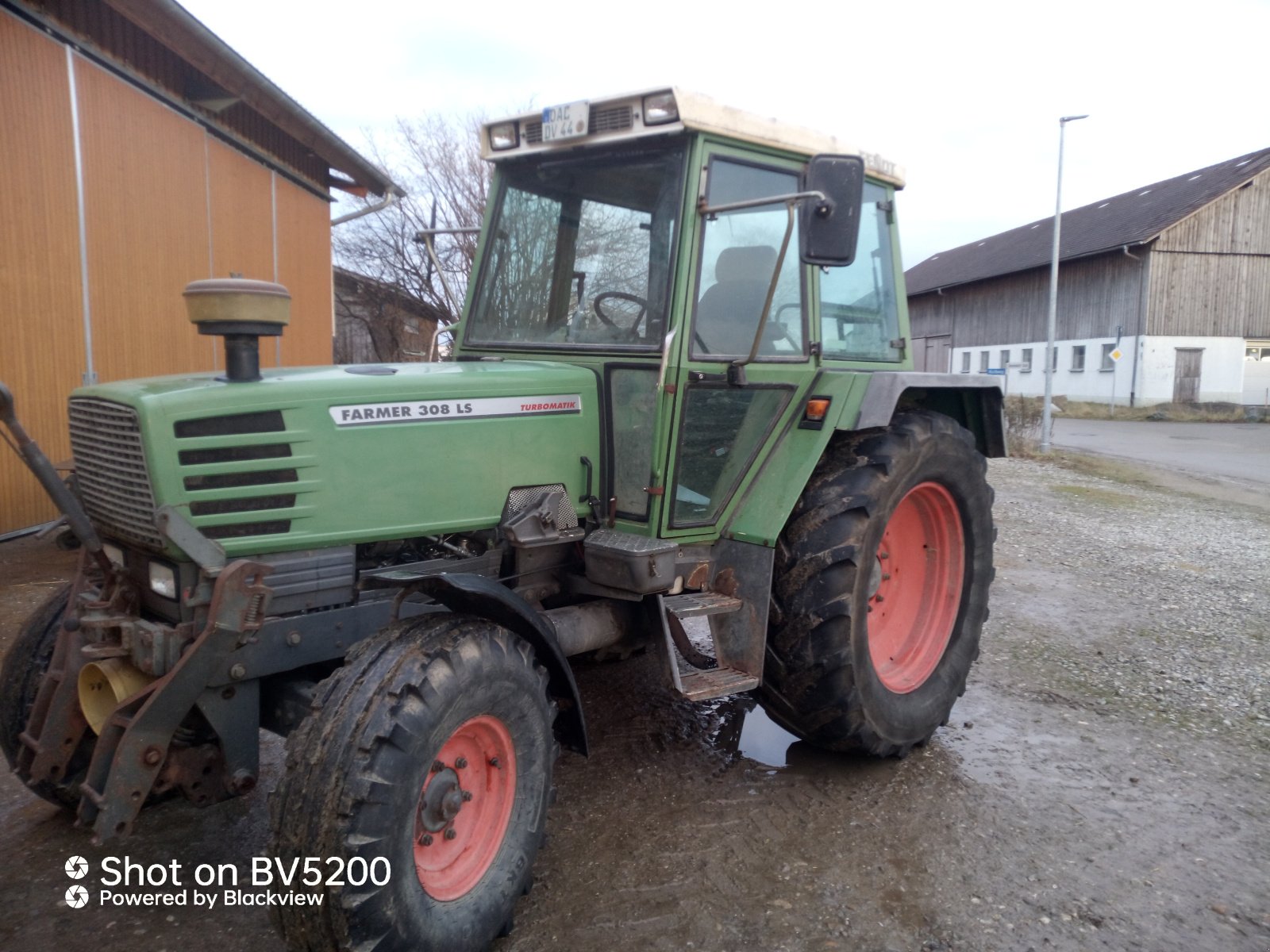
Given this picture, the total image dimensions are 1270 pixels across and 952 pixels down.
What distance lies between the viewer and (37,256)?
6977 mm

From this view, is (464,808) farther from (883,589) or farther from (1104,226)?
(1104,226)

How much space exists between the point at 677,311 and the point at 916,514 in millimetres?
1715

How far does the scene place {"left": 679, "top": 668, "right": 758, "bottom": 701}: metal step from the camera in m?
3.20

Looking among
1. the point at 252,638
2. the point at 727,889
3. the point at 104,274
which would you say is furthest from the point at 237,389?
the point at 104,274

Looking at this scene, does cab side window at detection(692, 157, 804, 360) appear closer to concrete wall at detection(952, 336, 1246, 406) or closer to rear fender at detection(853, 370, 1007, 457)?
rear fender at detection(853, 370, 1007, 457)

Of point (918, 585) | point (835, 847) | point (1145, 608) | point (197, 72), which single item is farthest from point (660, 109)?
point (197, 72)

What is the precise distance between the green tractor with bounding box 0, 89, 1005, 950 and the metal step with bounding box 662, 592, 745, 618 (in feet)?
0.07

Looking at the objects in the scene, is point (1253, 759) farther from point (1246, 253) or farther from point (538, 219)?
point (1246, 253)

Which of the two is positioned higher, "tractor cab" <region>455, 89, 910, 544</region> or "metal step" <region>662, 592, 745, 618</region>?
"tractor cab" <region>455, 89, 910, 544</region>

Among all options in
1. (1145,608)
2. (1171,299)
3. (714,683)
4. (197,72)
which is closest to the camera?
(714,683)

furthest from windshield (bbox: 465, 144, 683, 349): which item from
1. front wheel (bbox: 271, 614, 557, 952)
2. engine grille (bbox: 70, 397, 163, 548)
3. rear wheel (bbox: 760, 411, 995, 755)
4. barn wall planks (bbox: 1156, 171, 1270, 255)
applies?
barn wall planks (bbox: 1156, 171, 1270, 255)

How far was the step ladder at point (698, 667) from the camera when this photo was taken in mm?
3229

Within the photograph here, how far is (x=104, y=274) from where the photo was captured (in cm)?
774

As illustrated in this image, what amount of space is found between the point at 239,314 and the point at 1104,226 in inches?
1363
